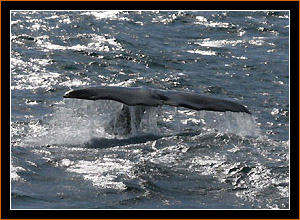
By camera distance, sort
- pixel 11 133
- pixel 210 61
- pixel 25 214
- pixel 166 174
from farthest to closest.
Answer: pixel 210 61
pixel 11 133
pixel 166 174
pixel 25 214

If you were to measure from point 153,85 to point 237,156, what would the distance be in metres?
5.54

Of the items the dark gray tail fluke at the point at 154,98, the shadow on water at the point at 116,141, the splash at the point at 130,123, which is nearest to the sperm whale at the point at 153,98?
the dark gray tail fluke at the point at 154,98

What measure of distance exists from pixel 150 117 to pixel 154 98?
1405 millimetres

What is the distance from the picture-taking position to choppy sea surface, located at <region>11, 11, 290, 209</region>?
9812 mm

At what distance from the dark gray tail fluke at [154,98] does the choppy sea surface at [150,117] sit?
71 cm

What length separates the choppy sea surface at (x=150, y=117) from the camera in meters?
9.81

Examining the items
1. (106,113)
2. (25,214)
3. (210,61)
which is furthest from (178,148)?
(210,61)

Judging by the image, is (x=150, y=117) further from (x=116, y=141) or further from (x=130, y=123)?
(x=116, y=141)

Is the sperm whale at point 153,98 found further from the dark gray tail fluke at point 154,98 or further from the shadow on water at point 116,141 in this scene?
the shadow on water at point 116,141

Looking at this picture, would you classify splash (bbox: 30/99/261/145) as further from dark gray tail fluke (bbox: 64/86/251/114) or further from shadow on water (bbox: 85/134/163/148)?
dark gray tail fluke (bbox: 64/86/251/114)

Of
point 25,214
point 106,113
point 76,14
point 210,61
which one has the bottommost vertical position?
point 25,214

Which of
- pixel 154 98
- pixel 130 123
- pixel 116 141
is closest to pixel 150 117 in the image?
pixel 130 123

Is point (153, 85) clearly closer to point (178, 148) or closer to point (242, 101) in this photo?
point (242, 101)

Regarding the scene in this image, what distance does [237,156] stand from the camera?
11398 millimetres
